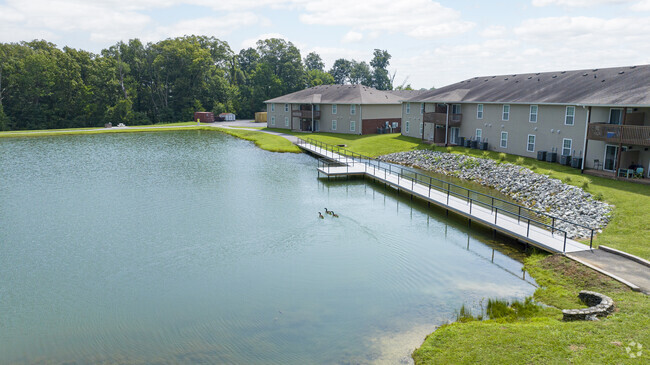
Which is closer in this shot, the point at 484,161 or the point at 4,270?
the point at 4,270

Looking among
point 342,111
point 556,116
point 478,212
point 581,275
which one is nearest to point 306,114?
point 342,111

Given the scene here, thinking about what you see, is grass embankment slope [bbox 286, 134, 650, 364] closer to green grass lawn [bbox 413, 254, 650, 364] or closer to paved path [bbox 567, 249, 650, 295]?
green grass lawn [bbox 413, 254, 650, 364]

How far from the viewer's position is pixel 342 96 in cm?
6450

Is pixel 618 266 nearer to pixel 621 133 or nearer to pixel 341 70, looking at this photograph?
pixel 621 133

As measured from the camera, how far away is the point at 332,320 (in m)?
14.6

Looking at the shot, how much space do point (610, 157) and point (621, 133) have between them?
2.91m

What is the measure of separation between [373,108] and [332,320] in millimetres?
49412

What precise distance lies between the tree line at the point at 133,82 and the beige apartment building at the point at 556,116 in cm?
5272

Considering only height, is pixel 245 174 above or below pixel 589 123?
below

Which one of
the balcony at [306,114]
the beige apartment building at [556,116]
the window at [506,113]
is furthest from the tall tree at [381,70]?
the window at [506,113]

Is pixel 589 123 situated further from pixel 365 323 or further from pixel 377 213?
pixel 365 323

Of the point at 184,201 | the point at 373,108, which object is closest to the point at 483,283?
the point at 184,201

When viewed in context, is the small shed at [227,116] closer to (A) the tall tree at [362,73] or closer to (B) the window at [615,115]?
(A) the tall tree at [362,73]

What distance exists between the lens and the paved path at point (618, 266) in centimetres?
1470
